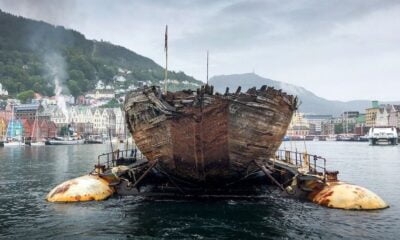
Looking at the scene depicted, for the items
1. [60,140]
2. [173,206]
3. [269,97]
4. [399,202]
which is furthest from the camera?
[60,140]

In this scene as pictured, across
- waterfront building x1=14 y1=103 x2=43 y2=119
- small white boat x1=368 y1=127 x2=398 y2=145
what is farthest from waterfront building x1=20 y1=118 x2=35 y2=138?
small white boat x1=368 y1=127 x2=398 y2=145

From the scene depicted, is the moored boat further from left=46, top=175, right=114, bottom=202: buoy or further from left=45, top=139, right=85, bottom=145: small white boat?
left=46, top=175, right=114, bottom=202: buoy

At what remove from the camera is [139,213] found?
19.5m

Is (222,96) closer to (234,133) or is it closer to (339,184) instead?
(234,133)

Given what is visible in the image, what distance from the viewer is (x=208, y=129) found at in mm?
18406

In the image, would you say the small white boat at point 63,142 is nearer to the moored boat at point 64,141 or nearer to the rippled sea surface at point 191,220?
the moored boat at point 64,141

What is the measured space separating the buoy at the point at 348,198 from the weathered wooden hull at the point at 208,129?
145 inches

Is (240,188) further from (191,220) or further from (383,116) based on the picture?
(383,116)

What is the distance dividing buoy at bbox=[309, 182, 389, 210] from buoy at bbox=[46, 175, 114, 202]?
11766mm

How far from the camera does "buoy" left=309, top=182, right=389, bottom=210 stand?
19.6 metres

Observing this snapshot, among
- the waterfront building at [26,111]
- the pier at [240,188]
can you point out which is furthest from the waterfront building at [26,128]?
the pier at [240,188]

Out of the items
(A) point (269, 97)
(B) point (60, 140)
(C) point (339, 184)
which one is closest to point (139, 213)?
(A) point (269, 97)

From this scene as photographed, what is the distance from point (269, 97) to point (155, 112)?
5.50 metres

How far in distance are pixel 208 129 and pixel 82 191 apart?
330 inches
